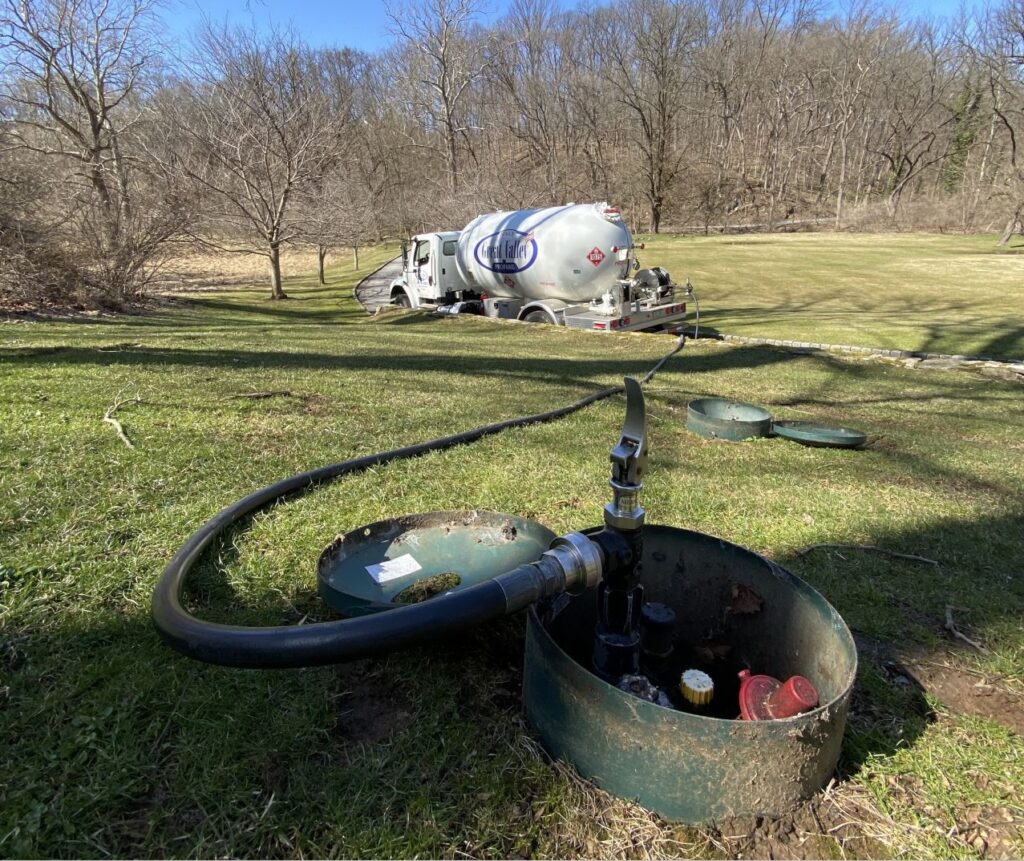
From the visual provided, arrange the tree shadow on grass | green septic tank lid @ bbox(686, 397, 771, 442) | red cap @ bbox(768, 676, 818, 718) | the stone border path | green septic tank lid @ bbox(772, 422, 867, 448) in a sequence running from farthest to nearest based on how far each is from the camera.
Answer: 1. the stone border path
2. the tree shadow on grass
3. green septic tank lid @ bbox(686, 397, 771, 442)
4. green septic tank lid @ bbox(772, 422, 867, 448)
5. red cap @ bbox(768, 676, 818, 718)

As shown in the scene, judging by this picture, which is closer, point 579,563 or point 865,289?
point 579,563

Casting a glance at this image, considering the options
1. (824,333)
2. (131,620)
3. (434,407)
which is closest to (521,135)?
(824,333)

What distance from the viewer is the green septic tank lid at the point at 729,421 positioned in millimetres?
4641

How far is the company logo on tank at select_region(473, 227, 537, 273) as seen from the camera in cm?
1335

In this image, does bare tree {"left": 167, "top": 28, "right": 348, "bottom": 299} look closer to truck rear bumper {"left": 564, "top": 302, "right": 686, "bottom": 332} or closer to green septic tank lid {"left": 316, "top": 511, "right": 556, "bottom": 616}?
truck rear bumper {"left": 564, "top": 302, "right": 686, "bottom": 332}

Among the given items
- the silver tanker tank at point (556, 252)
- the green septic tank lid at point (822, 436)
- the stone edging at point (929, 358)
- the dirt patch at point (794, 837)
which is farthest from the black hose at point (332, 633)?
the silver tanker tank at point (556, 252)

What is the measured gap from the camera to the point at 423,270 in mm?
15961

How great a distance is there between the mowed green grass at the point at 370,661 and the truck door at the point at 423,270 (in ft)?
35.2

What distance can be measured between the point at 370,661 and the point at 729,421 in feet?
11.7

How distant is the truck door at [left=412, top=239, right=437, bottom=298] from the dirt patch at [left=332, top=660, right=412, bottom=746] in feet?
47.5

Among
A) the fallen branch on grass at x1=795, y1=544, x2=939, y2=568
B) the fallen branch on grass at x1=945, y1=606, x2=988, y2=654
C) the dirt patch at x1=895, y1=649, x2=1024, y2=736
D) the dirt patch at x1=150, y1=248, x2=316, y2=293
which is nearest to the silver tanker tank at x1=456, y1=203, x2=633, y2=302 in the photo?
the dirt patch at x1=150, y1=248, x2=316, y2=293

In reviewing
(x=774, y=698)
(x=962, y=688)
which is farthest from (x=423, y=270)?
(x=774, y=698)

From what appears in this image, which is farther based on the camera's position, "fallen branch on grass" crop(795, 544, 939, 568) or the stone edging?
the stone edging

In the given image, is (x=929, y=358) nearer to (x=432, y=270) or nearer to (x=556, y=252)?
(x=556, y=252)
